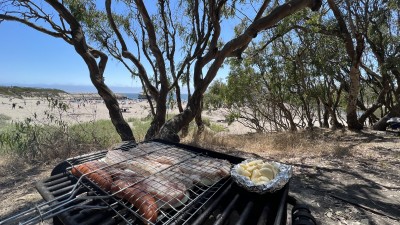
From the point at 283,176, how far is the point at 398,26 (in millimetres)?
11183

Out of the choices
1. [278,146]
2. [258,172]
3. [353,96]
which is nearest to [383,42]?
[353,96]

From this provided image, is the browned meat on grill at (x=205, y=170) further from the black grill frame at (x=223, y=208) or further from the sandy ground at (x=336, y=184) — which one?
the sandy ground at (x=336, y=184)

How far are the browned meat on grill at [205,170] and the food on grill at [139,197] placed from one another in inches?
16.6

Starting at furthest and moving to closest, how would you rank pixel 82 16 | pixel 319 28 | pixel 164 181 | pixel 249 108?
pixel 249 108
pixel 319 28
pixel 82 16
pixel 164 181

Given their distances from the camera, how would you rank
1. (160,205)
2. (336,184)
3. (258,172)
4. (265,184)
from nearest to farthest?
(160,205), (265,184), (258,172), (336,184)

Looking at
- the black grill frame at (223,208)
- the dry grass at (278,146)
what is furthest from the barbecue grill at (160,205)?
the dry grass at (278,146)

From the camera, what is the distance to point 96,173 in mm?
2025

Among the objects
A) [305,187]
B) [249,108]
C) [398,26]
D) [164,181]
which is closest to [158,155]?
[164,181]

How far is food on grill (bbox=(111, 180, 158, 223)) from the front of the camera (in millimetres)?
1535

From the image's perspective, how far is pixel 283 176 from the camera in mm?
2016

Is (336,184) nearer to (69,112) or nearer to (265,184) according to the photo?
(265,184)

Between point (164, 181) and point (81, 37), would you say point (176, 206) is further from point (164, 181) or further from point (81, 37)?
point (81, 37)

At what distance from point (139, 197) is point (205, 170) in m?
0.66

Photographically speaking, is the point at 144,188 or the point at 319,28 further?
the point at 319,28
